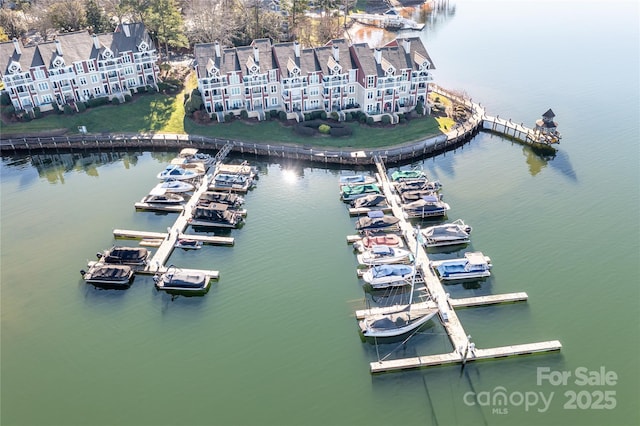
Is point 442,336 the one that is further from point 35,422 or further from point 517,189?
point 35,422

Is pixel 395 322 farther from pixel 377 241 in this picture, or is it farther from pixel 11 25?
pixel 11 25

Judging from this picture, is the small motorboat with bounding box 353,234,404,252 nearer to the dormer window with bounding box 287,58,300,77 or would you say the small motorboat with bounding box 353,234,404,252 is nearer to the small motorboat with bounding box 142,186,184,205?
the small motorboat with bounding box 142,186,184,205

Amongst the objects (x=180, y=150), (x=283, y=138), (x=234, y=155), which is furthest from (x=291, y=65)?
(x=180, y=150)

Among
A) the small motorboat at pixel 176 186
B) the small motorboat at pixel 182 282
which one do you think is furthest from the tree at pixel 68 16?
the small motorboat at pixel 182 282

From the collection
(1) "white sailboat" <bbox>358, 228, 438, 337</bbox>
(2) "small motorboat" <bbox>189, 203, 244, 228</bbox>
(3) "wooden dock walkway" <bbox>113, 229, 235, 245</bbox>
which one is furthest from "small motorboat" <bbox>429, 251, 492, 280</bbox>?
(2) "small motorboat" <bbox>189, 203, 244, 228</bbox>

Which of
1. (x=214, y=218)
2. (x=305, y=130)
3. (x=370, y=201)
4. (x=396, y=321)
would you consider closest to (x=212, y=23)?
(x=305, y=130)

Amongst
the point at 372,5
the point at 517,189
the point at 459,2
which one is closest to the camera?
the point at 517,189
